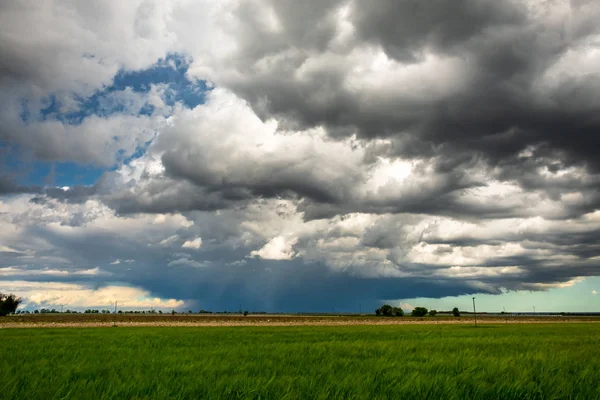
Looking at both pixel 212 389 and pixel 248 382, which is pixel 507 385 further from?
pixel 212 389

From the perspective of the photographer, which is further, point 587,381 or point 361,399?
point 587,381

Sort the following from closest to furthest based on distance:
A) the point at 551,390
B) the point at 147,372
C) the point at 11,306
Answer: the point at 551,390
the point at 147,372
the point at 11,306

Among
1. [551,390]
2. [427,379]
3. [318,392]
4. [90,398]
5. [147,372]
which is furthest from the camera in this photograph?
[147,372]

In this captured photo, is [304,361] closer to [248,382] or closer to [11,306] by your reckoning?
[248,382]

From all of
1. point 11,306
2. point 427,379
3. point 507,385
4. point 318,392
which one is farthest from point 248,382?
point 11,306

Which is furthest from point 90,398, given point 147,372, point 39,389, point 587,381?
point 587,381

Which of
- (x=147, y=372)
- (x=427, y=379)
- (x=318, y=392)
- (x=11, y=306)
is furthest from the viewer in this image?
(x=11, y=306)

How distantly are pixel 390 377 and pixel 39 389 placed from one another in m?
7.52

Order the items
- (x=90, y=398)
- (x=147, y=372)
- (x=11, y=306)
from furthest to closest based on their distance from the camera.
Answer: (x=11, y=306) < (x=147, y=372) < (x=90, y=398)

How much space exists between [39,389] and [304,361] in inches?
315

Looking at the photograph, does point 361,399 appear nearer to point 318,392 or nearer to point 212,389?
point 318,392

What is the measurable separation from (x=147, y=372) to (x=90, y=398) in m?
4.05

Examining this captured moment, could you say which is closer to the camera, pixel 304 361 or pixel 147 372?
pixel 147 372

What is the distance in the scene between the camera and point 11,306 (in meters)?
156
